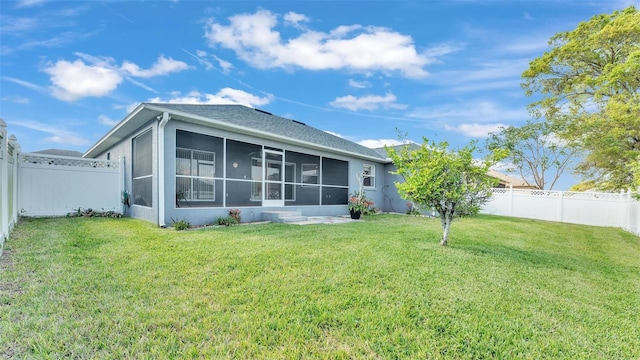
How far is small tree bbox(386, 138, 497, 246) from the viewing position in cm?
541

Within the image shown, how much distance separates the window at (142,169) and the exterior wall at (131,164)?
Result: 0.56ft

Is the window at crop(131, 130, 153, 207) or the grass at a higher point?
the window at crop(131, 130, 153, 207)

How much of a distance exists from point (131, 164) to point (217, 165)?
340cm

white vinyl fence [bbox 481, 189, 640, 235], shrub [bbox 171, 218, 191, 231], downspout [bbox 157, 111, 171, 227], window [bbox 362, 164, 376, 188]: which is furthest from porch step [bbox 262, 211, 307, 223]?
white vinyl fence [bbox 481, 189, 640, 235]

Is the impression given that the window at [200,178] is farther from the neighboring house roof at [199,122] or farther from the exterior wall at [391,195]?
the exterior wall at [391,195]

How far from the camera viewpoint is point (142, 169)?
8.70m

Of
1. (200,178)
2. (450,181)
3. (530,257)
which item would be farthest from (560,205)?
(200,178)

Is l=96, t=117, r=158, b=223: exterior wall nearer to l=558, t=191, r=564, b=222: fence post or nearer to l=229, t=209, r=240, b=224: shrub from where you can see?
l=229, t=209, r=240, b=224: shrub

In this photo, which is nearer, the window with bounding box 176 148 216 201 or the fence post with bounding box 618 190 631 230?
the window with bounding box 176 148 216 201

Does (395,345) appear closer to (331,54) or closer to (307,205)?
(307,205)

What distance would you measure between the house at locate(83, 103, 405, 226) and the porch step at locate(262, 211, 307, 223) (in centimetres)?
27

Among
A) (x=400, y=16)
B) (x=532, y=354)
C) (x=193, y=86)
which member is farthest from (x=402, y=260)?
(x=193, y=86)

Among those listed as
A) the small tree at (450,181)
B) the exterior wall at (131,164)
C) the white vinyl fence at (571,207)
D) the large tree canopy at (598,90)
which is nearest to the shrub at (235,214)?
the exterior wall at (131,164)

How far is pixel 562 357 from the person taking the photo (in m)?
2.18
